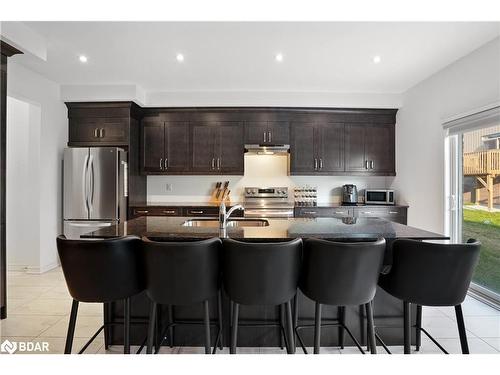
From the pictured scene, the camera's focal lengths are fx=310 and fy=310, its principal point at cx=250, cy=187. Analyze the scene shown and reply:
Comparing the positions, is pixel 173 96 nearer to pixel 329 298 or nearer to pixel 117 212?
pixel 117 212

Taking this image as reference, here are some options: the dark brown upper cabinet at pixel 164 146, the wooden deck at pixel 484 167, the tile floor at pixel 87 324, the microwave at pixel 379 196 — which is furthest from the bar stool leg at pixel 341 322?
the dark brown upper cabinet at pixel 164 146

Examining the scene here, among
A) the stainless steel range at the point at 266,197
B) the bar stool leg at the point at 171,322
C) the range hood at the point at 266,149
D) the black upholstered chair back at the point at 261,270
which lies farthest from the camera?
the stainless steel range at the point at 266,197

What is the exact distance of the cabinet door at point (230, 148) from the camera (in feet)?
15.8

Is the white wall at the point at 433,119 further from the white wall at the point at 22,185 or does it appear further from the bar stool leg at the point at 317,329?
the white wall at the point at 22,185

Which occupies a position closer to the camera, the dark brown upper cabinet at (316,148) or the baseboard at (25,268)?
the baseboard at (25,268)

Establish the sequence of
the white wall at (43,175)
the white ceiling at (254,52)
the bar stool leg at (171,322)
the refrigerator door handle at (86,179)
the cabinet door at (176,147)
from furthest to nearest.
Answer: the cabinet door at (176,147), the refrigerator door handle at (86,179), the white wall at (43,175), the white ceiling at (254,52), the bar stool leg at (171,322)

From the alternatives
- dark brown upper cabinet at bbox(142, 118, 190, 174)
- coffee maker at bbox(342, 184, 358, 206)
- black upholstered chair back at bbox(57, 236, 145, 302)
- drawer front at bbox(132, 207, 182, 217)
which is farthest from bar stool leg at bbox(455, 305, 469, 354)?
dark brown upper cabinet at bbox(142, 118, 190, 174)

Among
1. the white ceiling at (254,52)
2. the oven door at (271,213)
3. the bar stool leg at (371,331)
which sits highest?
the white ceiling at (254,52)

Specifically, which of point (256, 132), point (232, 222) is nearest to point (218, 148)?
point (256, 132)

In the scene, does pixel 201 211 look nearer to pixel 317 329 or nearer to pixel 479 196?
pixel 317 329

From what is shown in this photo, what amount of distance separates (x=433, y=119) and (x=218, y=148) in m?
2.99

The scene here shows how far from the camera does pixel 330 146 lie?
488cm
